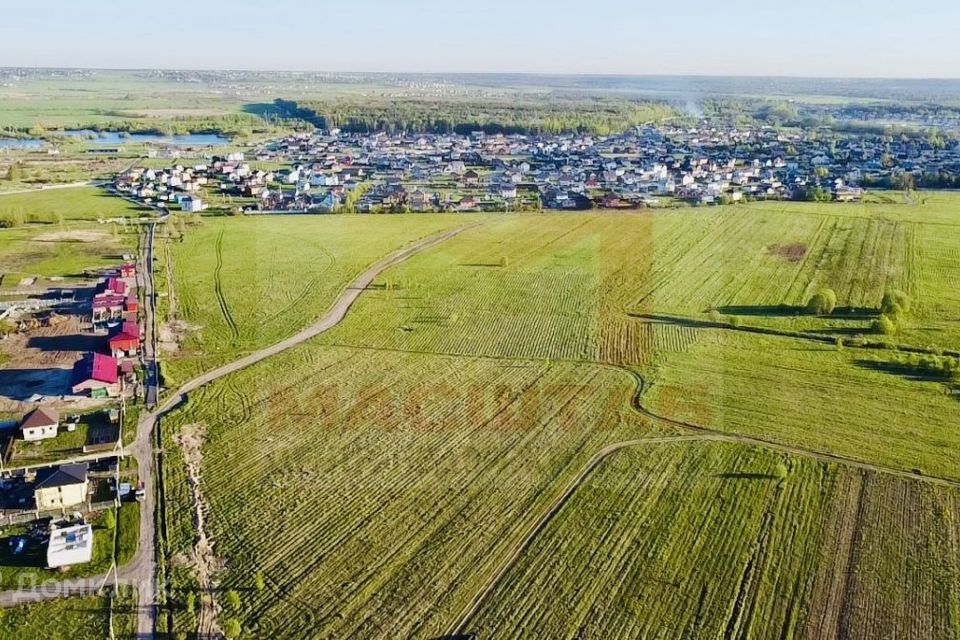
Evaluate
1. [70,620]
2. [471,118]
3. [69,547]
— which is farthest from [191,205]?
[471,118]

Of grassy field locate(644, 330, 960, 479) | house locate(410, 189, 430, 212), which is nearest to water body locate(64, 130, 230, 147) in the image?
house locate(410, 189, 430, 212)

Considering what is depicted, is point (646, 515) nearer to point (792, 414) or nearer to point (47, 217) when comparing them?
point (792, 414)

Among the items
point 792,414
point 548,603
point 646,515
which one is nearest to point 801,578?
point 646,515

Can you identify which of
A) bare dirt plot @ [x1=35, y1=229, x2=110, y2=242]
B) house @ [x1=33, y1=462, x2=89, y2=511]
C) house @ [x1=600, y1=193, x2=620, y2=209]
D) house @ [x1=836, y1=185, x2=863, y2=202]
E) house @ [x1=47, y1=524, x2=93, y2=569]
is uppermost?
house @ [x1=836, y1=185, x2=863, y2=202]

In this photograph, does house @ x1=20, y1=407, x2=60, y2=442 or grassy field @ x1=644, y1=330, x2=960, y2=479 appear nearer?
house @ x1=20, y1=407, x2=60, y2=442

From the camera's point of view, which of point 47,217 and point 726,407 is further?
point 47,217

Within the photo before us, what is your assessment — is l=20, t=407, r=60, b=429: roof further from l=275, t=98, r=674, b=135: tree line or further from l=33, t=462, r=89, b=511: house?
l=275, t=98, r=674, b=135: tree line

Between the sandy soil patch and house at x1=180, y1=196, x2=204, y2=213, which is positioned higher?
house at x1=180, y1=196, x2=204, y2=213
